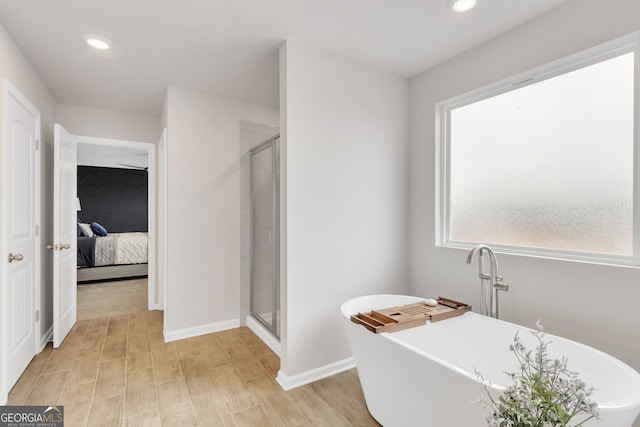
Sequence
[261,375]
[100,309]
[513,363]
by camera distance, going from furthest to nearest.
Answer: [100,309] → [261,375] → [513,363]

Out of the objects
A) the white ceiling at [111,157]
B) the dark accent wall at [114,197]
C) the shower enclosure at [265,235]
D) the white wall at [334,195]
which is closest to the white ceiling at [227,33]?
the white wall at [334,195]

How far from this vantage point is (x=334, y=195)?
8.25 ft

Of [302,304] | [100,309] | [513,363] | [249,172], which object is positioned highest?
[249,172]

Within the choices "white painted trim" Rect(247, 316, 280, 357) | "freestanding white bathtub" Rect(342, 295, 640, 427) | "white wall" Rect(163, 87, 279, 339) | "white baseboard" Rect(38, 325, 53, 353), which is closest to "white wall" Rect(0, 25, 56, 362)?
"white baseboard" Rect(38, 325, 53, 353)

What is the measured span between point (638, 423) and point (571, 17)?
229 cm

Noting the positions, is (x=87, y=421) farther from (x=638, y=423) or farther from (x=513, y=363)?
(x=638, y=423)

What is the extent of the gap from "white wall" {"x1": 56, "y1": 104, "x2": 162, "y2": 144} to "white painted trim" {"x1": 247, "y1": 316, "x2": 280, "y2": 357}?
260 centimetres

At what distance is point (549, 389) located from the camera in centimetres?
100

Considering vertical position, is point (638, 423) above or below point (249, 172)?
below

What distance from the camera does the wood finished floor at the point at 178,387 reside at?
75.5 inches

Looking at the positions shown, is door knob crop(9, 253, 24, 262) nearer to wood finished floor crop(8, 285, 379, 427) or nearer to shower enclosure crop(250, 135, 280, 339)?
wood finished floor crop(8, 285, 379, 427)

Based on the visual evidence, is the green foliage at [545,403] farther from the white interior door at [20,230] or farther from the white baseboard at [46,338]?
the white baseboard at [46,338]

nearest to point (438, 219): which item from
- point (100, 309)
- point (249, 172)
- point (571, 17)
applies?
point (571, 17)

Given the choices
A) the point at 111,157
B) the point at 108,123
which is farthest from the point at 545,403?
the point at 111,157
